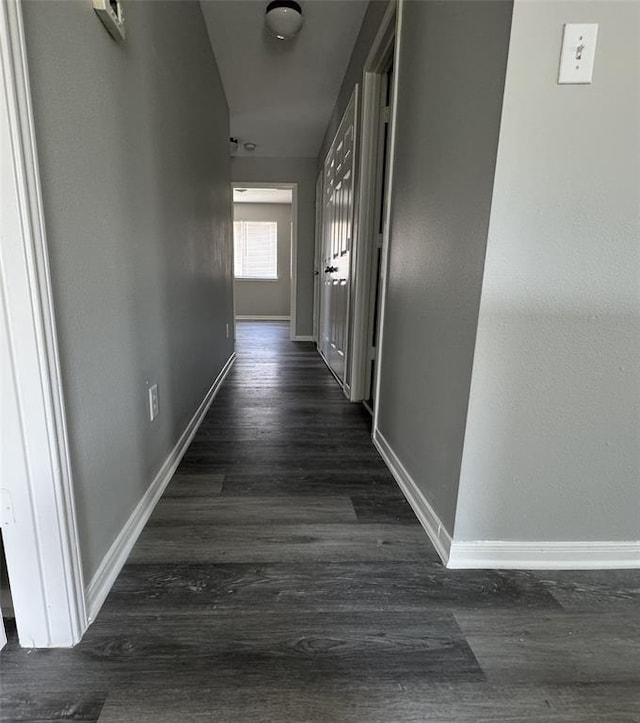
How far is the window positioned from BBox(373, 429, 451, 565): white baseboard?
647 cm

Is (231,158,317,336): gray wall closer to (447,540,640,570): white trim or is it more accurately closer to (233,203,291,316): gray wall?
(233,203,291,316): gray wall

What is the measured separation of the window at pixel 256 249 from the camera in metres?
7.57

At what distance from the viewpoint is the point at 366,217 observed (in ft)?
7.69

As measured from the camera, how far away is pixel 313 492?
145cm

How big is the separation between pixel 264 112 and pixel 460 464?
3.79 m

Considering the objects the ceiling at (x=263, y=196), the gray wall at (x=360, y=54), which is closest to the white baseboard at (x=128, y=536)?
the gray wall at (x=360, y=54)

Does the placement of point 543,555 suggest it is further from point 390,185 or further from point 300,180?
point 300,180

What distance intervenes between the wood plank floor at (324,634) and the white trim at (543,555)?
3 cm

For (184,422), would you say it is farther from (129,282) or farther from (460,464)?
(460,464)

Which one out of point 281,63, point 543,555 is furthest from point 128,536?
point 281,63

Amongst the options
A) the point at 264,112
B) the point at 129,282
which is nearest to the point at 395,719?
the point at 129,282

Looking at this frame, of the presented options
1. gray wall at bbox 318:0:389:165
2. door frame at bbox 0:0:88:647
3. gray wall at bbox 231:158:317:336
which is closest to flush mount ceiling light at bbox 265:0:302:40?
gray wall at bbox 318:0:389:165

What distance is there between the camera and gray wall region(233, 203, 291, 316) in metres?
7.53

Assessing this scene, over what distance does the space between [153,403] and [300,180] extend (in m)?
4.36
